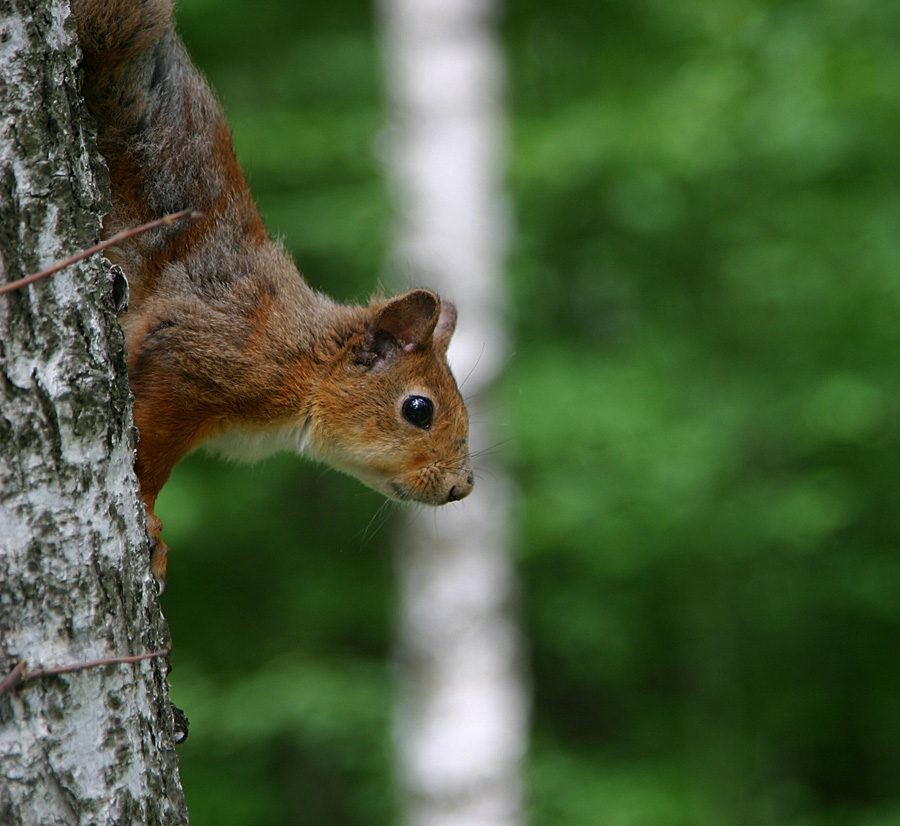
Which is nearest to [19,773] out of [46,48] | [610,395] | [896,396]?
[46,48]

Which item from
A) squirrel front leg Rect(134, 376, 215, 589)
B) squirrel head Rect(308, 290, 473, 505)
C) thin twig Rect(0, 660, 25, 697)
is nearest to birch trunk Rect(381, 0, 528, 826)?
squirrel head Rect(308, 290, 473, 505)

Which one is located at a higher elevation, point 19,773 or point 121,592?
point 121,592

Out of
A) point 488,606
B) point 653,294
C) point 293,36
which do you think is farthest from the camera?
point 293,36

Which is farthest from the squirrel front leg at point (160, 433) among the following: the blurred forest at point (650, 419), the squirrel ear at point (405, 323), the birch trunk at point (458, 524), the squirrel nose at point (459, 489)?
the birch trunk at point (458, 524)

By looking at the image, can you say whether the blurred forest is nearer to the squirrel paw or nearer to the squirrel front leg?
the squirrel front leg

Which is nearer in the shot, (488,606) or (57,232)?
(57,232)

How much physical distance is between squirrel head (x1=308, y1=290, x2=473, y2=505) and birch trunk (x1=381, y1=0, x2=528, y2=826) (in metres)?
1.71

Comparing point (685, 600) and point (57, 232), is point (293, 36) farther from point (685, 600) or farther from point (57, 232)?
point (57, 232)

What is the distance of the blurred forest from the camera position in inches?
204

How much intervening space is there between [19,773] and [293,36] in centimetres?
653

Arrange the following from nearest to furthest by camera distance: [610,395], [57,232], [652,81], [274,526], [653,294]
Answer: [57,232] → [610,395] → [652,81] → [653,294] → [274,526]

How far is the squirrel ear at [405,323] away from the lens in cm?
281

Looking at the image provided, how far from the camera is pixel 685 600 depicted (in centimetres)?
663

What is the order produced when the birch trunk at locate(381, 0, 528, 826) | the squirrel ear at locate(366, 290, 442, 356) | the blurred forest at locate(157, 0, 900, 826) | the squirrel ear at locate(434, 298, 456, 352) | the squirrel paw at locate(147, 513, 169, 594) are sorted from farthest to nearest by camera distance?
the blurred forest at locate(157, 0, 900, 826)
the birch trunk at locate(381, 0, 528, 826)
the squirrel ear at locate(434, 298, 456, 352)
the squirrel ear at locate(366, 290, 442, 356)
the squirrel paw at locate(147, 513, 169, 594)
